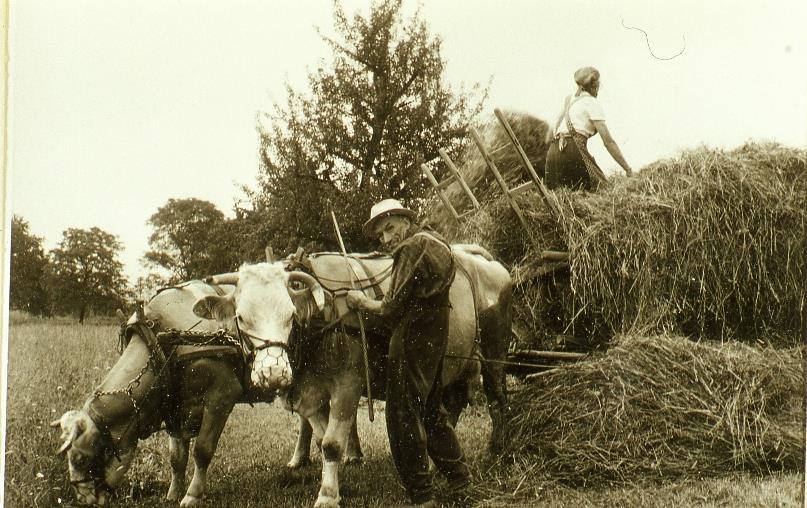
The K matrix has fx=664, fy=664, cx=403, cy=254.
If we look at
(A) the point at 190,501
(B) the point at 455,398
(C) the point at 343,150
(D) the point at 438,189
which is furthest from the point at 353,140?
(A) the point at 190,501

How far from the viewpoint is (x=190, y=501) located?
4.87 metres

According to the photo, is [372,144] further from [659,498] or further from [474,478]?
[659,498]

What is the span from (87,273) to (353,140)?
129 inches

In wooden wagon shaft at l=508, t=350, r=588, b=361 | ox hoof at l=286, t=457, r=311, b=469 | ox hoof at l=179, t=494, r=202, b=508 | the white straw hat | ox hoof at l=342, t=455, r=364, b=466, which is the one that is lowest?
ox hoof at l=342, t=455, r=364, b=466

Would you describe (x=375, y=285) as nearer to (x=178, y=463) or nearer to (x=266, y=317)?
(x=266, y=317)

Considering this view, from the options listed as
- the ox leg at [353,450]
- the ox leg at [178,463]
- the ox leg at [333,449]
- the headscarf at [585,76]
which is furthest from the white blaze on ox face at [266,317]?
the headscarf at [585,76]

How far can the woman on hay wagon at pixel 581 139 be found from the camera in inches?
242

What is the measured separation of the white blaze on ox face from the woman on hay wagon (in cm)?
302

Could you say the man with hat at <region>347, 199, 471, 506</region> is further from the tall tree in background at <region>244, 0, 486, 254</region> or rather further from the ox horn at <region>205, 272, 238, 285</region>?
the tall tree in background at <region>244, 0, 486, 254</region>

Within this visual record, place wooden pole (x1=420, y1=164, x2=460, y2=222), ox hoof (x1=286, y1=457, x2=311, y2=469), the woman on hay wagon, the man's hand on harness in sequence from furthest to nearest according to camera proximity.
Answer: wooden pole (x1=420, y1=164, x2=460, y2=222) → the woman on hay wagon → ox hoof (x1=286, y1=457, x2=311, y2=469) → the man's hand on harness

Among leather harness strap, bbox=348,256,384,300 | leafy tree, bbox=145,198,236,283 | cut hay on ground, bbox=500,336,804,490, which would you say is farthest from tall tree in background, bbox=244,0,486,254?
cut hay on ground, bbox=500,336,804,490

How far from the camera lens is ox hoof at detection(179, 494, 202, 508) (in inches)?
191

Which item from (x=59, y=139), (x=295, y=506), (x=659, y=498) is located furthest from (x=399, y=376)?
(x=59, y=139)

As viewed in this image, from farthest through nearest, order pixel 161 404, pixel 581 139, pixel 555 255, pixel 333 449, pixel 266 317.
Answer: pixel 581 139
pixel 555 255
pixel 161 404
pixel 333 449
pixel 266 317
